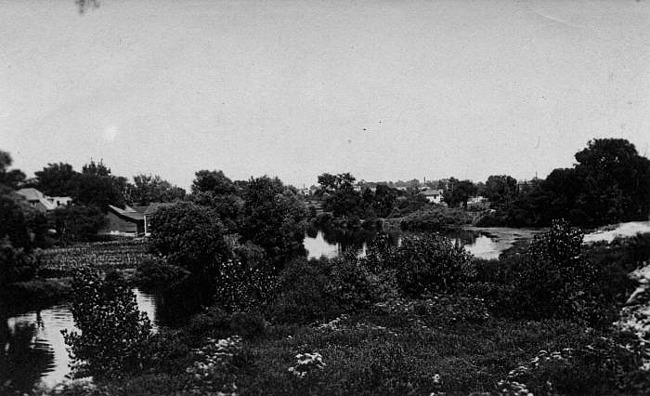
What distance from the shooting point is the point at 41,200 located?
683 inches

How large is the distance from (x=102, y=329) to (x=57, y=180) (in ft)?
36.8

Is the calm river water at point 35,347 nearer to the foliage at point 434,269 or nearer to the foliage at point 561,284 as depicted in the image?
the foliage at point 434,269

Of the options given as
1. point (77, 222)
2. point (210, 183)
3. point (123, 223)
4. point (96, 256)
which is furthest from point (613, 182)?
point (77, 222)

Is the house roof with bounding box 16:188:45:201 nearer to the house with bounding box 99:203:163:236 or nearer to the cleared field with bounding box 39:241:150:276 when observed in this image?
the cleared field with bounding box 39:241:150:276

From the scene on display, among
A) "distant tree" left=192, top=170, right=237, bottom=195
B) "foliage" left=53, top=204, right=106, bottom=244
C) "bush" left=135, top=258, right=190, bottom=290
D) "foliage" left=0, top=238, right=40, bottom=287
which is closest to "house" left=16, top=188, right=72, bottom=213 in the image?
"foliage" left=53, top=204, right=106, bottom=244

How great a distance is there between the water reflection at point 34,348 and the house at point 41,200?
4.48 m

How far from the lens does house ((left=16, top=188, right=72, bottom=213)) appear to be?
45.8 feet

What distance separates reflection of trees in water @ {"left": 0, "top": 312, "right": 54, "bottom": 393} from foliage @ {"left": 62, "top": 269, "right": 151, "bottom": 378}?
2.39 metres

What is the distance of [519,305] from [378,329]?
5080 millimetres

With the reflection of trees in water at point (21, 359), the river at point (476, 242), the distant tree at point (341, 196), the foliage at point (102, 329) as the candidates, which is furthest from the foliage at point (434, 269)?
the distant tree at point (341, 196)

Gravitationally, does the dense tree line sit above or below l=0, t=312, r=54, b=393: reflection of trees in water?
above

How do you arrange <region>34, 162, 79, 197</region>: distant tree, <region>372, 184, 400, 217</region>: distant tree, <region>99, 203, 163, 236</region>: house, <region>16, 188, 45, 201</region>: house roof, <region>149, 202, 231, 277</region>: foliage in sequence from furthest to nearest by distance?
<region>372, 184, 400, 217</region>: distant tree → <region>99, 203, 163, 236</region>: house → <region>149, 202, 231, 277</region>: foliage → <region>34, 162, 79, 197</region>: distant tree → <region>16, 188, 45, 201</region>: house roof

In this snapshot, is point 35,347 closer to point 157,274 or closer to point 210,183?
point 157,274

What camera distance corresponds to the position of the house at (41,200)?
A: 14.0 m
